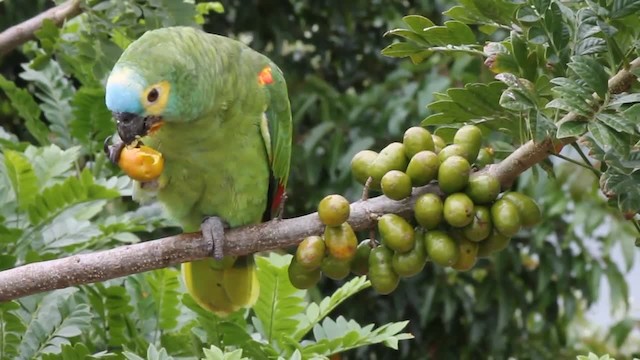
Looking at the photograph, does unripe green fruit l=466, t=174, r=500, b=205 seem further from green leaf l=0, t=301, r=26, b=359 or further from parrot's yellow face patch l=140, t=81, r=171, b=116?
green leaf l=0, t=301, r=26, b=359

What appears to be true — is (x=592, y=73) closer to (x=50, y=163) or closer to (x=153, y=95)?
(x=153, y=95)

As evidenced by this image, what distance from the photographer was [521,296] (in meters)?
2.96

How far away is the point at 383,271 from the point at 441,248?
0.09m

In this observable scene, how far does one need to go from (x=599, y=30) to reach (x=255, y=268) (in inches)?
31.6

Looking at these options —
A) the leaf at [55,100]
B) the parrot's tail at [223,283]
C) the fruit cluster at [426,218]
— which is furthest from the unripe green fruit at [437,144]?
the leaf at [55,100]

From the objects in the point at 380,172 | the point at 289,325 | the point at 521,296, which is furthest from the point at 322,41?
the point at 380,172

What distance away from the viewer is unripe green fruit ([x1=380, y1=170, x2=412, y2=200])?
1.22 m

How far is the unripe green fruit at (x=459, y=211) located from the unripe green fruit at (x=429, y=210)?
0.05 feet

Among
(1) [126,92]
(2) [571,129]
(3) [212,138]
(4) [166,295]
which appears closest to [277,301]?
(4) [166,295]

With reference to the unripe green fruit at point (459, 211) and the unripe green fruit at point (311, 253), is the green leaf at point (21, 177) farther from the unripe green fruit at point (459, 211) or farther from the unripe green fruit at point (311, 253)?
the unripe green fruit at point (459, 211)

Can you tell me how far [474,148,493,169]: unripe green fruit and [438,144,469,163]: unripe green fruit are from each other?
57 mm

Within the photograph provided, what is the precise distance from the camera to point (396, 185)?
122 cm


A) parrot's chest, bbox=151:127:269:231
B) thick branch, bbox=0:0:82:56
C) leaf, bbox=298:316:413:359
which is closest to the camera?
leaf, bbox=298:316:413:359

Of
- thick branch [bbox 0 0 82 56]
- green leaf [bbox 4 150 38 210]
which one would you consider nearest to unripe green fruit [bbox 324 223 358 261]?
green leaf [bbox 4 150 38 210]
